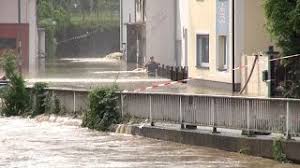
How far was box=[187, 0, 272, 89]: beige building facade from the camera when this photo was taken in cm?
3366

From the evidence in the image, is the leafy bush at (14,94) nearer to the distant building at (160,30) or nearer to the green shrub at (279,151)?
the green shrub at (279,151)

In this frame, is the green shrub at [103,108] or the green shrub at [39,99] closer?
the green shrub at [103,108]

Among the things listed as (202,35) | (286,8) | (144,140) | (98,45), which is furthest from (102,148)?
(98,45)

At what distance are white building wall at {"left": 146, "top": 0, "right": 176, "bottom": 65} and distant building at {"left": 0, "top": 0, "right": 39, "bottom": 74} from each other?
1397cm

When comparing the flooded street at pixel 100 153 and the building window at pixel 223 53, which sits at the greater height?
the building window at pixel 223 53

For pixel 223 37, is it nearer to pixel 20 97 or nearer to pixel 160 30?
pixel 20 97

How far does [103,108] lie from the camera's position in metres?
24.2

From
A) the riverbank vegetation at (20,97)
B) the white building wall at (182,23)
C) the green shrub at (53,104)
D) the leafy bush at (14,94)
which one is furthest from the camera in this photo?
the white building wall at (182,23)

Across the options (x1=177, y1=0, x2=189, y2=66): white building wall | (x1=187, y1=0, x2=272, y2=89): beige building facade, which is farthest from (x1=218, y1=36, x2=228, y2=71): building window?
(x1=177, y1=0, x2=189, y2=66): white building wall

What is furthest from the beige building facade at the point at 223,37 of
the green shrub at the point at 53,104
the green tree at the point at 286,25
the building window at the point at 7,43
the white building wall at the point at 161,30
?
the building window at the point at 7,43

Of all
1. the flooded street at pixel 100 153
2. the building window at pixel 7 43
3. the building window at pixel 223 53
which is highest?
the building window at pixel 7 43

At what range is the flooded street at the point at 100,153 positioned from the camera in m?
17.6

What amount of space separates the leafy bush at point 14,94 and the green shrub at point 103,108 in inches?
237

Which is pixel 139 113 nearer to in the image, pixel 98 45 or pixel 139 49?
pixel 139 49
